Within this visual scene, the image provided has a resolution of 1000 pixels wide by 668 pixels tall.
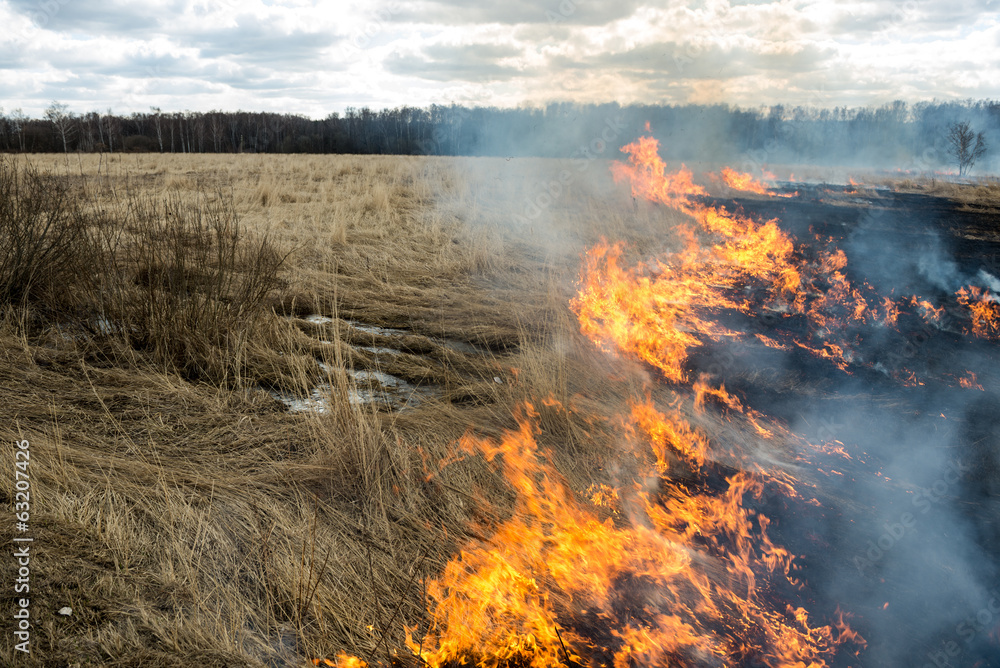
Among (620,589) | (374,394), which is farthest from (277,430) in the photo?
(620,589)

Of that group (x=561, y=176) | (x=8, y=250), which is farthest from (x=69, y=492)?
(x=561, y=176)

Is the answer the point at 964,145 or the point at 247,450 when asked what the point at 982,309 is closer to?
the point at 247,450

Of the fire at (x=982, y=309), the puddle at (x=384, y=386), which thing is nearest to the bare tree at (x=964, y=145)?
the fire at (x=982, y=309)

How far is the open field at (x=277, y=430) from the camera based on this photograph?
6.47ft

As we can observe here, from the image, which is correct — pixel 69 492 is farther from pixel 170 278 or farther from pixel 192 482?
pixel 170 278

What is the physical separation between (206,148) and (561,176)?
132 ft

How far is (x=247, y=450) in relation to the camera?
3053 millimetres

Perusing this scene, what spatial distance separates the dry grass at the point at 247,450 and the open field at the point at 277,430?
1 cm

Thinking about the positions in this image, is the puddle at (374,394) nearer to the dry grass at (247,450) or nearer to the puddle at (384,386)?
the puddle at (384,386)

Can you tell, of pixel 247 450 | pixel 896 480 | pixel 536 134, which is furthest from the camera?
pixel 536 134

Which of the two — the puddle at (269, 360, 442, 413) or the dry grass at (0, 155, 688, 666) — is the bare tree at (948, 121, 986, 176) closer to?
the dry grass at (0, 155, 688, 666)

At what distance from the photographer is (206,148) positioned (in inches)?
1780

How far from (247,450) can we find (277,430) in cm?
22

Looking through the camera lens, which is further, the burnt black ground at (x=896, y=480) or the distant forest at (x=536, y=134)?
the distant forest at (x=536, y=134)
